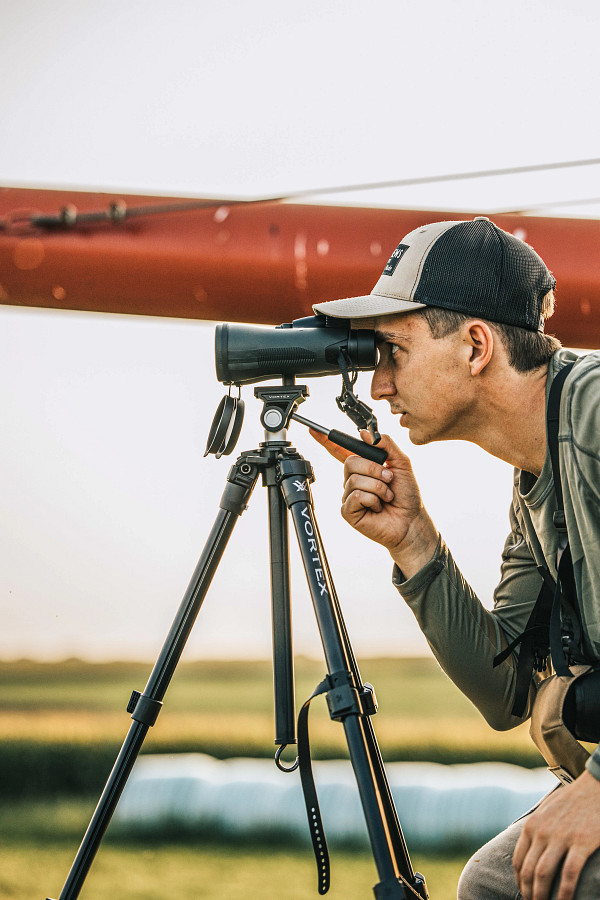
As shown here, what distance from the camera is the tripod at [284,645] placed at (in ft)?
3.33

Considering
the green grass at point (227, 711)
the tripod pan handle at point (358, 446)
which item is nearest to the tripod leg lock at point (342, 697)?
the tripod pan handle at point (358, 446)

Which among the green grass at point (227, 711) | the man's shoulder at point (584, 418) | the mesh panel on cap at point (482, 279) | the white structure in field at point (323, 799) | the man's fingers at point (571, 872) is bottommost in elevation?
the white structure in field at point (323, 799)

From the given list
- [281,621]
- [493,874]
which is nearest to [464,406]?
[281,621]

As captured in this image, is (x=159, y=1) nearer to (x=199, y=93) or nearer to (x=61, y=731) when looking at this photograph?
(x=199, y=93)

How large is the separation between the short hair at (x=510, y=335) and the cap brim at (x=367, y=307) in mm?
34

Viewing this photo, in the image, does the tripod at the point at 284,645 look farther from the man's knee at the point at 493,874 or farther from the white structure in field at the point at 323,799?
the white structure in field at the point at 323,799

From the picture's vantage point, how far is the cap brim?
1183 millimetres

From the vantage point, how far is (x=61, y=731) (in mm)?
2102

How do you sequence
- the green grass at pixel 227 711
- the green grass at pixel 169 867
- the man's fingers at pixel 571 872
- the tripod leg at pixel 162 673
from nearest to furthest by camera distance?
the man's fingers at pixel 571 872 → the tripod leg at pixel 162 673 → the green grass at pixel 169 867 → the green grass at pixel 227 711

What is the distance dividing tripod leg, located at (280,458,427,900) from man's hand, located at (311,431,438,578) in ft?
0.42

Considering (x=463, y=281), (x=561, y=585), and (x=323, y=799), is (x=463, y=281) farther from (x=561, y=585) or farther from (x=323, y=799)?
(x=323, y=799)

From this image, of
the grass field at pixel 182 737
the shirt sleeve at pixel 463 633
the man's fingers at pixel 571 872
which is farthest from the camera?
the grass field at pixel 182 737

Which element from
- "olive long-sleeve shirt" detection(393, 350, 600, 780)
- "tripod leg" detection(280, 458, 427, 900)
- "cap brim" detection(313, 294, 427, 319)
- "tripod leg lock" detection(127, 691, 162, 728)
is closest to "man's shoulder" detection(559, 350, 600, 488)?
"olive long-sleeve shirt" detection(393, 350, 600, 780)

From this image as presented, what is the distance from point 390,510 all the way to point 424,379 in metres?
0.23
